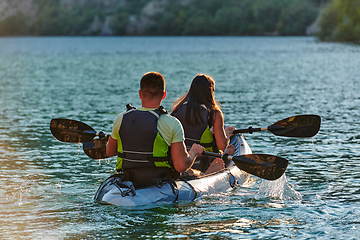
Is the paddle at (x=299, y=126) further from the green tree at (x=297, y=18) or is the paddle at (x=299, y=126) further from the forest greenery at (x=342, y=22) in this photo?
the green tree at (x=297, y=18)

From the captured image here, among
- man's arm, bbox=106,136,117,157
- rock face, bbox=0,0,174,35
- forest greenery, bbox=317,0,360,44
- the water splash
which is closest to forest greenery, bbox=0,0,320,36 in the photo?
rock face, bbox=0,0,174,35

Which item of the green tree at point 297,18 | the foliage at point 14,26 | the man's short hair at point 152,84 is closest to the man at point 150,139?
the man's short hair at point 152,84

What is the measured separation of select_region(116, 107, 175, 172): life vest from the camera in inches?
257

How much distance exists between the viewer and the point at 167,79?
28.0 m

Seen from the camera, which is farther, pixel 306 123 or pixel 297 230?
pixel 306 123

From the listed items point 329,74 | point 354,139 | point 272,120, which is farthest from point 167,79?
point 354,139

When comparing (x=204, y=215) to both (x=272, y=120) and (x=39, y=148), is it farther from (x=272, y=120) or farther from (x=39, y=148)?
(x=272, y=120)

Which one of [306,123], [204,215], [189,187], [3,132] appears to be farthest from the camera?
Answer: [3,132]

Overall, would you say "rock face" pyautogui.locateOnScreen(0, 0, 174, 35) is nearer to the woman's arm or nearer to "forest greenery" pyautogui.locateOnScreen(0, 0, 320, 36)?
"forest greenery" pyautogui.locateOnScreen(0, 0, 320, 36)

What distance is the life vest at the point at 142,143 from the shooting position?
6535 mm

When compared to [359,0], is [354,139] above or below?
below

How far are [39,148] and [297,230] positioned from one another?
6.89m

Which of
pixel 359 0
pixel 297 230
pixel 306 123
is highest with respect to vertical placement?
pixel 359 0

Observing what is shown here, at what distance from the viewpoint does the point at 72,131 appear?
827 centimetres
